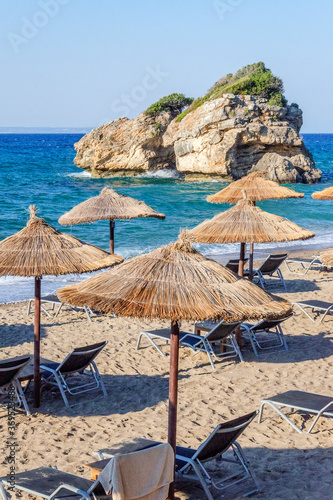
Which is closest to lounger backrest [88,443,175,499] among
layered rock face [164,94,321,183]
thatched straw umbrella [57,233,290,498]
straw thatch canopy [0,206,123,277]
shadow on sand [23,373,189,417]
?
thatched straw umbrella [57,233,290,498]

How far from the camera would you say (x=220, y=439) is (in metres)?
4.46

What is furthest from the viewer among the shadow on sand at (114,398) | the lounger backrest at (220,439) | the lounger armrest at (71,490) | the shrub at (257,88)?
the shrub at (257,88)

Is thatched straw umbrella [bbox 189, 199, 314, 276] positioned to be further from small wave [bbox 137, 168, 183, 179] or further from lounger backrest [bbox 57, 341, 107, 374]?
small wave [bbox 137, 168, 183, 179]

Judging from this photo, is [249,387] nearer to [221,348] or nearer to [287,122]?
[221,348]

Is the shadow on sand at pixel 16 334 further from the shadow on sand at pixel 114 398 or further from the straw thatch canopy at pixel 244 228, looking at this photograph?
the straw thatch canopy at pixel 244 228

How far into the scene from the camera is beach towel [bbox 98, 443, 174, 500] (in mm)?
3479

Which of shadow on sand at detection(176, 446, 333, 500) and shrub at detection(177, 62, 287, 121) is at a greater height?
shrub at detection(177, 62, 287, 121)

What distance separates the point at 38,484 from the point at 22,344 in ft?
15.6

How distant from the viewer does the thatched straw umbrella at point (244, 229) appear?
833 centimetres

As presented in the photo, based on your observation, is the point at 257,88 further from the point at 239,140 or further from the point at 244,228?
the point at 244,228

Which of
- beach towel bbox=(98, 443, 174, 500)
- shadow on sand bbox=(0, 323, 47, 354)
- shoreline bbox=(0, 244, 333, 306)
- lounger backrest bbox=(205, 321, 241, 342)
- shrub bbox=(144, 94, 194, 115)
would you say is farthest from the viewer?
shrub bbox=(144, 94, 194, 115)

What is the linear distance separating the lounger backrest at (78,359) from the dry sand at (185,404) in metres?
0.38

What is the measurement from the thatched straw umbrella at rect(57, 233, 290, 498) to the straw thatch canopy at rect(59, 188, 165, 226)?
6.69 meters

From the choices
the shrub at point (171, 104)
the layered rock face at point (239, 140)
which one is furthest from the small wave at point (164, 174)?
the shrub at point (171, 104)
